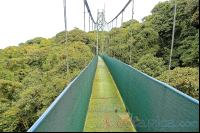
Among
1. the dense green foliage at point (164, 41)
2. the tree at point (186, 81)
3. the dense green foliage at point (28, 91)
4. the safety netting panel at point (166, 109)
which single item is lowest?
the dense green foliage at point (28, 91)

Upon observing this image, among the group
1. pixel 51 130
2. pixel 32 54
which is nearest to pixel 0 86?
pixel 32 54

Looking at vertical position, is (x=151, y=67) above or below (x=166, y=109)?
below

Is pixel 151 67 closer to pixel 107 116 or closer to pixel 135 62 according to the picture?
pixel 135 62

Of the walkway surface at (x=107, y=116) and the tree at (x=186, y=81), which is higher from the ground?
the tree at (x=186, y=81)

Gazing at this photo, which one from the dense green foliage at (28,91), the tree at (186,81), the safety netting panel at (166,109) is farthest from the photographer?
the dense green foliage at (28,91)

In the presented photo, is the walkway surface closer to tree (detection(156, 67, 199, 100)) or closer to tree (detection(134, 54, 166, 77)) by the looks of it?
tree (detection(156, 67, 199, 100))

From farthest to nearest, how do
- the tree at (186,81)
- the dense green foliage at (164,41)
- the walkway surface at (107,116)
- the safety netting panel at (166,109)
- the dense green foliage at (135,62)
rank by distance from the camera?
the dense green foliage at (135,62)
the dense green foliage at (164,41)
the tree at (186,81)
the walkway surface at (107,116)
the safety netting panel at (166,109)

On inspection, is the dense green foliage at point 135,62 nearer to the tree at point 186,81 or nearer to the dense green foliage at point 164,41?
the dense green foliage at point 164,41

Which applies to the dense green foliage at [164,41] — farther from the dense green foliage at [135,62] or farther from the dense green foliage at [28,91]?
the dense green foliage at [28,91]

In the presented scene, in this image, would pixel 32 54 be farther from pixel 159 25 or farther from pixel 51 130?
pixel 51 130

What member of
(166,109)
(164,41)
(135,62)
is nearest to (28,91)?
(135,62)

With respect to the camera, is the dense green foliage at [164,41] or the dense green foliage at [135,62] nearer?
the dense green foliage at [164,41]

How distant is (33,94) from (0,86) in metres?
3.86

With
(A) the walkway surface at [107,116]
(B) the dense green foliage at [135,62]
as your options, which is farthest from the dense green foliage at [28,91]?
(A) the walkway surface at [107,116]
